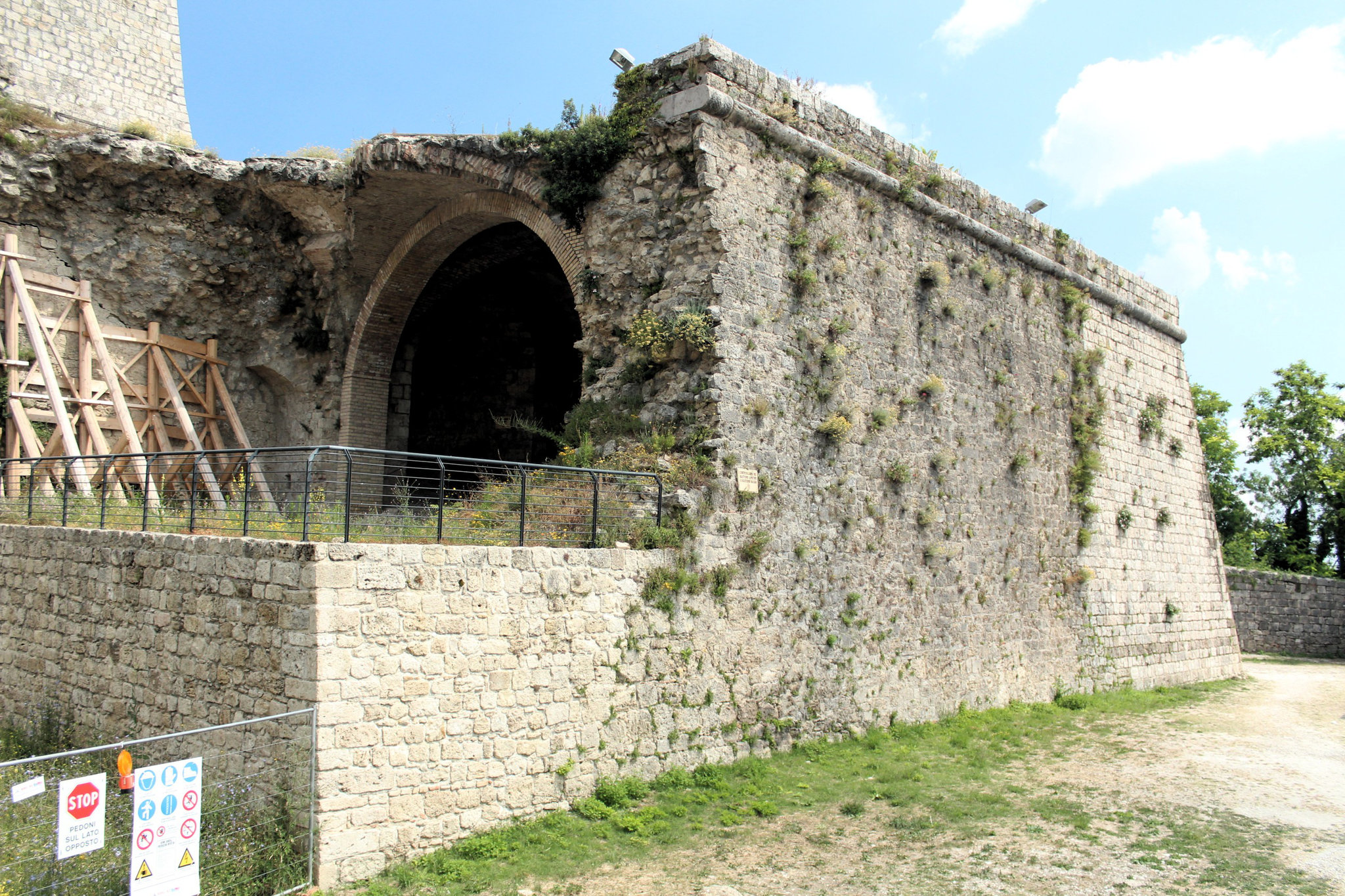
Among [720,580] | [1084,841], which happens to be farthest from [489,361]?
[1084,841]

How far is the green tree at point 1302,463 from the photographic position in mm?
28828

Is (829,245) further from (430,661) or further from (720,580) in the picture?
(430,661)

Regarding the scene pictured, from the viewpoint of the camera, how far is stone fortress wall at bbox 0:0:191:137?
15.6 m

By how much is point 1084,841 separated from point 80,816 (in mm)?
7102

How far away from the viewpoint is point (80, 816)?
5.05m

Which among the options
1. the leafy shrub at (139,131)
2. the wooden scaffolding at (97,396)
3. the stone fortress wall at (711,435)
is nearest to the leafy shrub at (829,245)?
the stone fortress wall at (711,435)

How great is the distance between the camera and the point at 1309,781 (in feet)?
31.6

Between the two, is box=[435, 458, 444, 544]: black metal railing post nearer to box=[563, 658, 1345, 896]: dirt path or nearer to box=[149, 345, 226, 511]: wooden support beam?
box=[563, 658, 1345, 896]: dirt path

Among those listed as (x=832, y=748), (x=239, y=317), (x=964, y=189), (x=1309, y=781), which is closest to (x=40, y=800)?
(x=832, y=748)

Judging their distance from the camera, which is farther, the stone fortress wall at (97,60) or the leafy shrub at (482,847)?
the stone fortress wall at (97,60)

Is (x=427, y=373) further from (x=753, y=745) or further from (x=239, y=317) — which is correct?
(x=753, y=745)

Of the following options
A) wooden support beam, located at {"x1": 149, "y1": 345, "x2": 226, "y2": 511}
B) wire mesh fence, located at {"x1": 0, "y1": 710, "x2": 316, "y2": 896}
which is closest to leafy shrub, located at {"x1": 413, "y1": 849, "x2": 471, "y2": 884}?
wire mesh fence, located at {"x1": 0, "y1": 710, "x2": 316, "y2": 896}

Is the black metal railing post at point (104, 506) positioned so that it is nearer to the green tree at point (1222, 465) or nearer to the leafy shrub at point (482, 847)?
the leafy shrub at point (482, 847)

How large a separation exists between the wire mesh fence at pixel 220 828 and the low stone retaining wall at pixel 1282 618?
22910 millimetres
